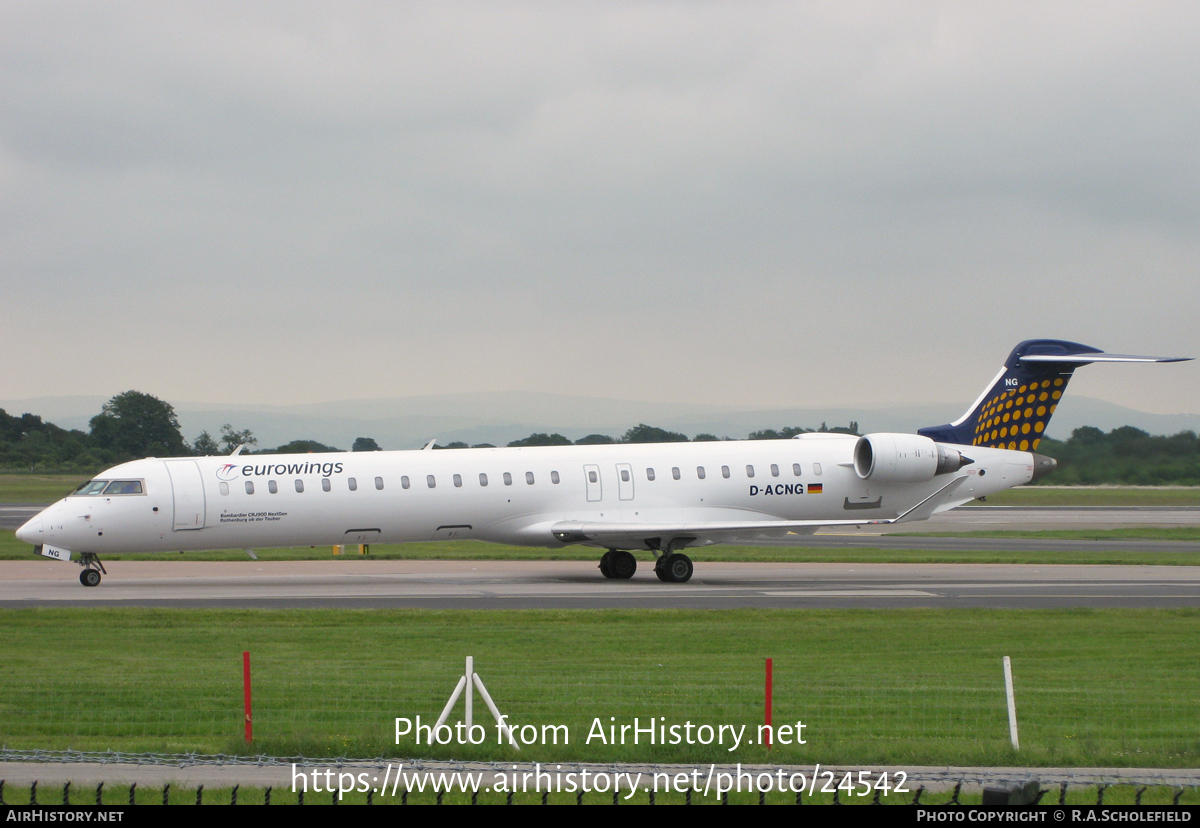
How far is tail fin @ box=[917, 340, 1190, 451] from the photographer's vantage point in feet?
108

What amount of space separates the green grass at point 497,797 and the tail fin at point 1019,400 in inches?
983

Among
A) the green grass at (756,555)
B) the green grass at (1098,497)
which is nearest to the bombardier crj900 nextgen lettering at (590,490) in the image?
the green grass at (756,555)

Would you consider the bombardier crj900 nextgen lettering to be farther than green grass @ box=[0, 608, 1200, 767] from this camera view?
Yes

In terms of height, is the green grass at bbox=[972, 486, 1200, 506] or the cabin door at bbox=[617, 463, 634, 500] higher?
the cabin door at bbox=[617, 463, 634, 500]

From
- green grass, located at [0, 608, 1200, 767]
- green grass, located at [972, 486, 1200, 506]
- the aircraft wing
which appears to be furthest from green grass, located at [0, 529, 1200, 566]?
green grass, located at [972, 486, 1200, 506]

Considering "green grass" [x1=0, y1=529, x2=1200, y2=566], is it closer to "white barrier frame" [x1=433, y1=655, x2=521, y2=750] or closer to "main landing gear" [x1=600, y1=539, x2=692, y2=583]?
"main landing gear" [x1=600, y1=539, x2=692, y2=583]

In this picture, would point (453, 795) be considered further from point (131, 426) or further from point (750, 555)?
point (131, 426)

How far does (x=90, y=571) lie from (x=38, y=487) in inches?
2260

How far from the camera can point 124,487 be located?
88.2 ft

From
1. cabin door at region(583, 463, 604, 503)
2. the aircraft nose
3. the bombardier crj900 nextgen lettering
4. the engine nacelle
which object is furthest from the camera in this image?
the engine nacelle

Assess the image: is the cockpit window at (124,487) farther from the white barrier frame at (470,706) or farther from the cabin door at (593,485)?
the white barrier frame at (470,706)

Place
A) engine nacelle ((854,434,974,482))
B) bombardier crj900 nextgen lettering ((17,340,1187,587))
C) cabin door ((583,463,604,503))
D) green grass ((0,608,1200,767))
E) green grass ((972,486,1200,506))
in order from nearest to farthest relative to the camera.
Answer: green grass ((0,608,1200,767)), bombardier crj900 nextgen lettering ((17,340,1187,587)), cabin door ((583,463,604,503)), engine nacelle ((854,434,974,482)), green grass ((972,486,1200,506))

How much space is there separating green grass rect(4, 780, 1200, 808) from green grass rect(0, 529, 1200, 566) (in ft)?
82.9
